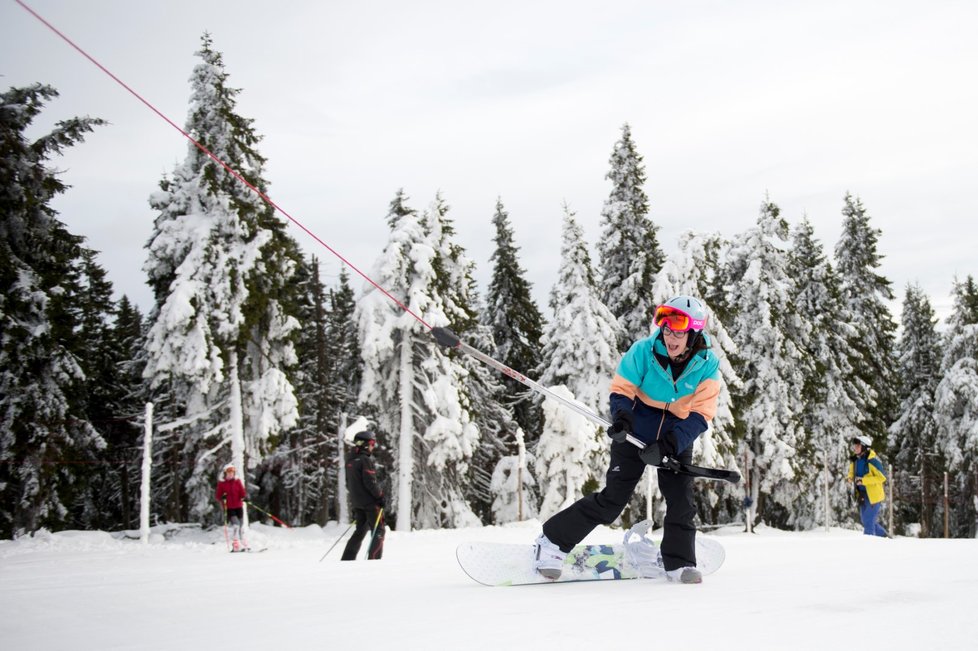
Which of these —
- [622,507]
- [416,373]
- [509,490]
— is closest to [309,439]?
[509,490]

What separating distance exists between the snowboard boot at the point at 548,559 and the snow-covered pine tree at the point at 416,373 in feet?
64.8

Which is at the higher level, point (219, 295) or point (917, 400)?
point (219, 295)

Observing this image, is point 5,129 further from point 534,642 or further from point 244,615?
point 534,642

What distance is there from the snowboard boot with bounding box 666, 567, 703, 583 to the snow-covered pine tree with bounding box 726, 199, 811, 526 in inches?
1059

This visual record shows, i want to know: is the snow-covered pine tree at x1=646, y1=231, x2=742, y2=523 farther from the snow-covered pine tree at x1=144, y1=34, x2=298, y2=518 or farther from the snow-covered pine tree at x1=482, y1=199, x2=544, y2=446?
the snow-covered pine tree at x1=144, y1=34, x2=298, y2=518

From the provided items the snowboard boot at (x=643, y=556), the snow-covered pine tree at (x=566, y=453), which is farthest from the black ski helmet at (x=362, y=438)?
the snow-covered pine tree at (x=566, y=453)

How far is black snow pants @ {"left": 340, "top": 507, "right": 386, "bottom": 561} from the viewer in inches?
397

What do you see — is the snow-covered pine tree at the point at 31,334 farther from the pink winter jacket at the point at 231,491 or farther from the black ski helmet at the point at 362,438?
the black ski helmet at the point at 362,438

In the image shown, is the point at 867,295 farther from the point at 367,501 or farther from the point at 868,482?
the point at 367,501

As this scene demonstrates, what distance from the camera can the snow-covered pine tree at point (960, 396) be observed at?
33.5 m

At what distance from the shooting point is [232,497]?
15.7 metres

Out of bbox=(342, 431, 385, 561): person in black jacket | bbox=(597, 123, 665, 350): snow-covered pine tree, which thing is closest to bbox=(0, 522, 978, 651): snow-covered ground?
bbox=(342, 431, 385, 561): person in black jacket

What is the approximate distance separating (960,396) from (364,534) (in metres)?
33.1

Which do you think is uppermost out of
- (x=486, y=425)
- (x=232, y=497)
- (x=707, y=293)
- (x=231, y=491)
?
(x=707, y=293)
